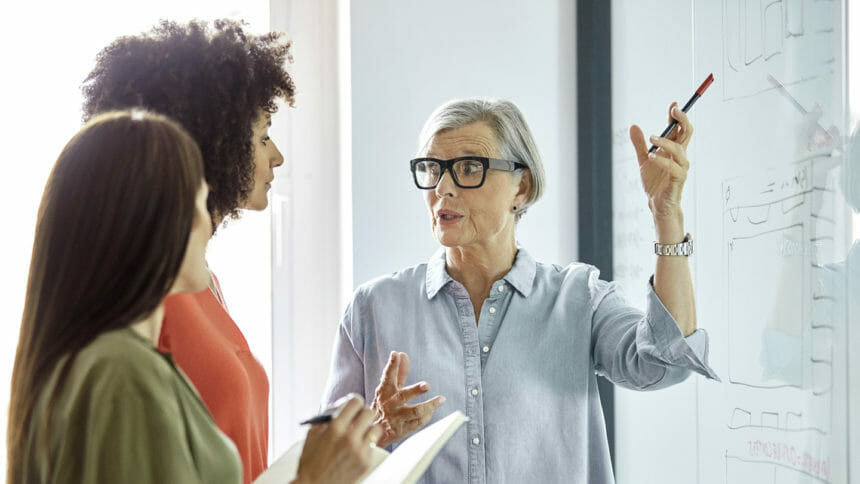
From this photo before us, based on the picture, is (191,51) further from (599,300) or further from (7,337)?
(7,337)

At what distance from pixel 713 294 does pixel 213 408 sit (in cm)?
111

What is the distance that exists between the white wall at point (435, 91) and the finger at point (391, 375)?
2.47ft

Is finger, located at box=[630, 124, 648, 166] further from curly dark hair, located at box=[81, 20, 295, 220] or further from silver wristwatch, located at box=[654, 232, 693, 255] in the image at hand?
curly dark hair, located at box=[81, 20, 295, 220]

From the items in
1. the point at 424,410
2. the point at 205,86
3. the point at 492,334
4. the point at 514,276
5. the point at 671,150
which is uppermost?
the point at 205,86

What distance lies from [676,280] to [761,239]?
34 centimetres

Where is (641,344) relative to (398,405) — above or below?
above

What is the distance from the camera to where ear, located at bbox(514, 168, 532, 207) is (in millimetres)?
1642

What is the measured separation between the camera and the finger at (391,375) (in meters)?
1.39

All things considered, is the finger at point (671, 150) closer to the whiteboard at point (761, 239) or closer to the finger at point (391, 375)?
the whiteboard at point (761, 239)

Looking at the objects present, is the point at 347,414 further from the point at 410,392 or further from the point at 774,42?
the point at 774,42

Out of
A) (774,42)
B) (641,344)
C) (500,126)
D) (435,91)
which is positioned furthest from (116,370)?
(435,91)

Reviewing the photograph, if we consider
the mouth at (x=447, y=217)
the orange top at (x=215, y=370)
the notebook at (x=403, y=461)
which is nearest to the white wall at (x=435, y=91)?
the mouth at (x=447, y=217)

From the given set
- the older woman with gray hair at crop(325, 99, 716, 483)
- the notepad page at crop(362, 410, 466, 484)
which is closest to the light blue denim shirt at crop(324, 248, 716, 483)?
the older woman with gray hair at crop(325, 99, 716, 483)

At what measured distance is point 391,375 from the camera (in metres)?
1.39
